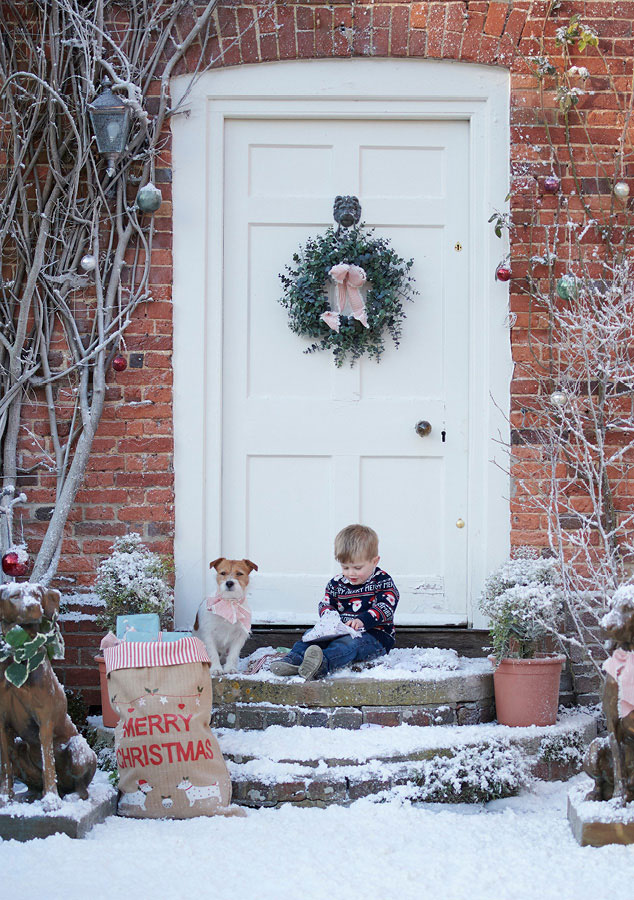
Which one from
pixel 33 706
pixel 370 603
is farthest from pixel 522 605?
pixel 33 706

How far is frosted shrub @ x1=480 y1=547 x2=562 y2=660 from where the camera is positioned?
4023 mm

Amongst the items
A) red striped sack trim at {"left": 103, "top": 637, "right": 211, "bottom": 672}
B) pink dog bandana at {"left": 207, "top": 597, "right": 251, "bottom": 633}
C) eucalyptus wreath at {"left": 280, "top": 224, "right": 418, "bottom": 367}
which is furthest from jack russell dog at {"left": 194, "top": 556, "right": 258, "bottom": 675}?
eucalyptus wreath at {"left": 280, "top": 224, "right": 418, "bottom": 367}

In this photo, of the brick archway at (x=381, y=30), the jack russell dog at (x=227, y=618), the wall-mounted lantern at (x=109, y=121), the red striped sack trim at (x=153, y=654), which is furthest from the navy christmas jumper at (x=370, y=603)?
the brick archway at (x=381, y=30)

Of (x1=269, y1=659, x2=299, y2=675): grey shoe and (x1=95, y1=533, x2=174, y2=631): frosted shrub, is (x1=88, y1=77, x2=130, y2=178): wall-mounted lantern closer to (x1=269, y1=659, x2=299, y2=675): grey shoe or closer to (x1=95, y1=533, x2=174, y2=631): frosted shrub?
(x1=95, y1=533, x2=174, y2=631): frosted shrub

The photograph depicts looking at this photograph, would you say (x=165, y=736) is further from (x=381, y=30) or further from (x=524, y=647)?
(x=381, y=30)

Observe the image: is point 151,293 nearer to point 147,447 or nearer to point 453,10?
point 147,447

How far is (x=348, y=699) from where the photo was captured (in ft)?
13.0

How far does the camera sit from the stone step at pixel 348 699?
12.9ft

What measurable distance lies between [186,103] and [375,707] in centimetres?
295

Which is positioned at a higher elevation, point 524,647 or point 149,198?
point 149,198

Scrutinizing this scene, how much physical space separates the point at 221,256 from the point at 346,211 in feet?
2.13

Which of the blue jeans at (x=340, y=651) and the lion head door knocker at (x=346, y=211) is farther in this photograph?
the lion head door knocker at (x=346, y=211)

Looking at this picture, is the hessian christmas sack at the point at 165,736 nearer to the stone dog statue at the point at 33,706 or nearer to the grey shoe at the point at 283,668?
the stone dog statue at the point at 33,706

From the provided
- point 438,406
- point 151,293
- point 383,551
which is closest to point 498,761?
point 383,551
